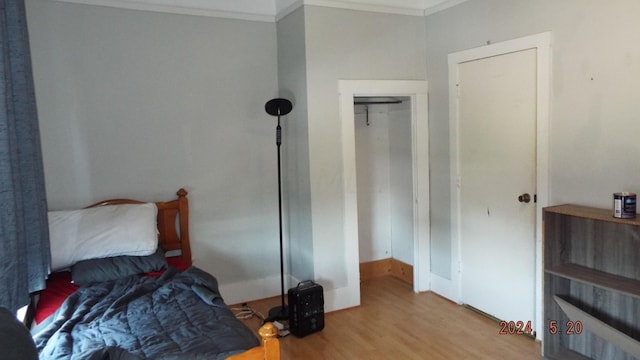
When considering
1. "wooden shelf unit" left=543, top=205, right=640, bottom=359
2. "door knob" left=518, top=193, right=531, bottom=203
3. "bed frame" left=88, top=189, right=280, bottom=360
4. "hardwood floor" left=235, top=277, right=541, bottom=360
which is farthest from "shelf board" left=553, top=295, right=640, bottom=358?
"bed frame" left=88, top=189, right=280, bottom=360

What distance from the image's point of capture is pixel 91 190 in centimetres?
347

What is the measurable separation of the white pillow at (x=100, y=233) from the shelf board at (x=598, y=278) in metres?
2.69

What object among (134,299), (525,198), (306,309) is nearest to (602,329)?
(525,198)

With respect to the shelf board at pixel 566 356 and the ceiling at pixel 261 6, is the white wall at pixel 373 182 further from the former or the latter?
the shelf board at pixel 566 356

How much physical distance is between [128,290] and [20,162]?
0.92 metres

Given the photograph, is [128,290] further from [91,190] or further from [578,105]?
[578,105]

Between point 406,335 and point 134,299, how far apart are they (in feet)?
6.14

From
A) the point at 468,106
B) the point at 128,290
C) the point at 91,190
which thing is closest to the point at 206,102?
the point at 91,190

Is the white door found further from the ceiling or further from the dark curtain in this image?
the dark curtain

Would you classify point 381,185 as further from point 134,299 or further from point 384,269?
point 134,299

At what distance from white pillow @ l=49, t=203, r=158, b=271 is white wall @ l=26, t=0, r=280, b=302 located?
0.25 m

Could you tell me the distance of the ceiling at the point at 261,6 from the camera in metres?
3.57

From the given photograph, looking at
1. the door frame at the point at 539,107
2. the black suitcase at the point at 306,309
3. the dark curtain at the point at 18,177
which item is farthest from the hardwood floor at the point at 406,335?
the dark curtain at the point at 18,177

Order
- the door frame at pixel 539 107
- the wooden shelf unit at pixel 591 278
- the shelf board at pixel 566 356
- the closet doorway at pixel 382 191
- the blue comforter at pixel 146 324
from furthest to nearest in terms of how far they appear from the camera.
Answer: the closet doorway at pixel 382 191
the door frame at pixel 539 107
the shelf board at pixel 566 356
the wooden shelf unit at pixel 591 278
the blue comforter at pixel 146 324
